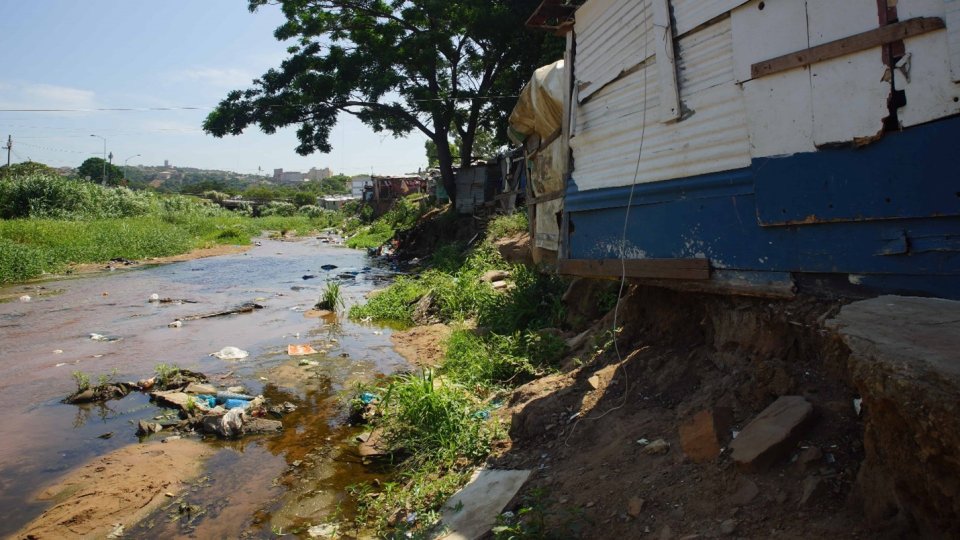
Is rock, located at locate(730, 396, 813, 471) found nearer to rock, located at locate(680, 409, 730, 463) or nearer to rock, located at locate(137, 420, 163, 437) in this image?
rock, located at locate(680, 409, 730, 463)

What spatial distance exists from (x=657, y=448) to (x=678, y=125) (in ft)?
6.70

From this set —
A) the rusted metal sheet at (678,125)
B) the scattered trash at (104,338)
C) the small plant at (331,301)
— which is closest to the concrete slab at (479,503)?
the rusted metal sheet at (678,125)

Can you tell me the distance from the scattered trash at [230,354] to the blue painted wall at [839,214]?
237 inches

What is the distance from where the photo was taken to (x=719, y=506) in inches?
107

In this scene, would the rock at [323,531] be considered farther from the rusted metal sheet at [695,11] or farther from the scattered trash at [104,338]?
the scattered trash at [104,338]

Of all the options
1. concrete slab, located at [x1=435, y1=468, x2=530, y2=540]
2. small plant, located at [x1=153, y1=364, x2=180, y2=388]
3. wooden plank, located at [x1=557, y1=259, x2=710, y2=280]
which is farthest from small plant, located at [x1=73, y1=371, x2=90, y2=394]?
wooden plank, located at [x1=557, y1=259, x2=710, y2=280]

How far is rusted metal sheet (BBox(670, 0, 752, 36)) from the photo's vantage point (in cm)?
357

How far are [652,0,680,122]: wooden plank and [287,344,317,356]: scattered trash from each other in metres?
5.96

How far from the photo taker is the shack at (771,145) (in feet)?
8.71

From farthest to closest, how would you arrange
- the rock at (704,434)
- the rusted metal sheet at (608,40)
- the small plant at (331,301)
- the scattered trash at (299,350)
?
1. the small plant at (331,301)
2. the scattered trash at (299,350)
3. the rusted metal sheet at (608,40)
4. the rock at (704,434)

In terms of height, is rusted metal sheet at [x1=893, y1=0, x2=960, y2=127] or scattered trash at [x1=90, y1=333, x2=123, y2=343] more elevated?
rusted metal sheet at [x1=893, y1=0, x2=960, y2=127]

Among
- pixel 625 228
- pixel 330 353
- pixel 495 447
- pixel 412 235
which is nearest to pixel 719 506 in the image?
pixel 495 447

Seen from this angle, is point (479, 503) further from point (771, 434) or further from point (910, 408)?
point (910, 408)

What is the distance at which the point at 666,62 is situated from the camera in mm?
4020
